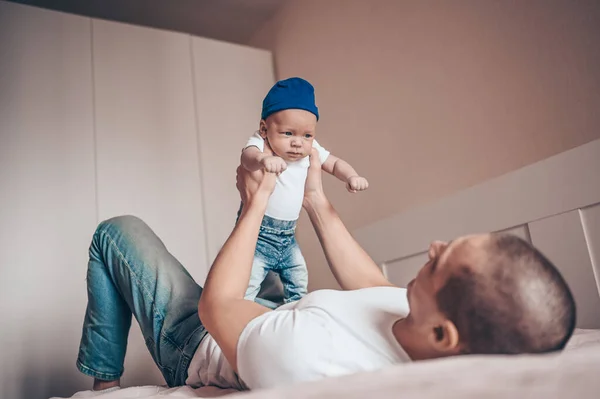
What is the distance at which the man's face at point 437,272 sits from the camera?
661 mm

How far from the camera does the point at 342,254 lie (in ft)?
3.78

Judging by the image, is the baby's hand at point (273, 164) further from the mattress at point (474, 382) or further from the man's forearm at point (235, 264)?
the mattress at point (474, 382)

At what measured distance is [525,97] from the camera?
4.48ft

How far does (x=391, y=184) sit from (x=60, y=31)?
151cm

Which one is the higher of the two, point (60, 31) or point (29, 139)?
point (60, 31)

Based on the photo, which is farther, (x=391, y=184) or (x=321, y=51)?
(x=321, y=51)

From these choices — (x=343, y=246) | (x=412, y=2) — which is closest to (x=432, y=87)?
(x=412, y=2)

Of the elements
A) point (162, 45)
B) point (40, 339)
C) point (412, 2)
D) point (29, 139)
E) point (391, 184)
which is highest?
point (162, 45)

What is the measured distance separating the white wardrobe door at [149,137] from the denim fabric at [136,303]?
1027 millimetres

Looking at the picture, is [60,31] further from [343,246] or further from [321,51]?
[343,246]

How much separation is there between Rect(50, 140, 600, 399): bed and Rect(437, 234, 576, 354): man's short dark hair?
40 millimetres

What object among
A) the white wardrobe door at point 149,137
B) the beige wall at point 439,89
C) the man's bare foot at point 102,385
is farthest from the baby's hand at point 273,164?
the white wardrobe door at point 149,137

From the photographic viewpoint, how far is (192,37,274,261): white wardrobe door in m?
2.38

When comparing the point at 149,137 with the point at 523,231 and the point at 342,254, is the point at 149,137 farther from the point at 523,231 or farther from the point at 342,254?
the point at 523,231
